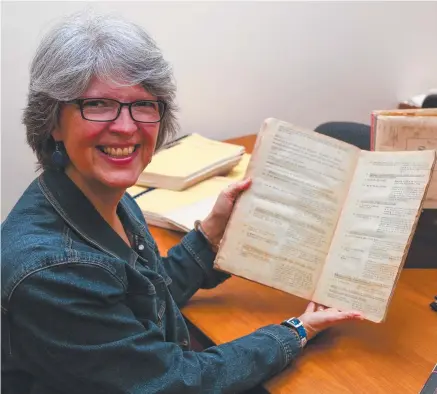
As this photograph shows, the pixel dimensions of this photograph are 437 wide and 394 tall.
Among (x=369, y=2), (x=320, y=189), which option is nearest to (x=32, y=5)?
(x=320, y=189)

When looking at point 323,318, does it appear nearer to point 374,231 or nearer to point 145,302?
point 374,231

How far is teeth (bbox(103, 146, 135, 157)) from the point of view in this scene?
0.83 metres

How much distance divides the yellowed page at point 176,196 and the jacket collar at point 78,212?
1.60 feet

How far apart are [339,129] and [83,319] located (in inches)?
50.3

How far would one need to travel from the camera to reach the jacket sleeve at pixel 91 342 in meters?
0.69

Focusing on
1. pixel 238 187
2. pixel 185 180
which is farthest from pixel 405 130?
pixel 185 180

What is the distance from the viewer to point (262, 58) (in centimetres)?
198

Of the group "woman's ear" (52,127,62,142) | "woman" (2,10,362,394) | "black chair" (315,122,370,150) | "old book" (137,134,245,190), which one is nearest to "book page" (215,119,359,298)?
"woman" (2,10,362,394)

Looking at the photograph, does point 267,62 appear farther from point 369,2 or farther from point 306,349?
point 306,349

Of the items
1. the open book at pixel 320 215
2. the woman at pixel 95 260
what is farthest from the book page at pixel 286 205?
the woman at pixel 95 260

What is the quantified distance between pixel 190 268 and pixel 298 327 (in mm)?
279

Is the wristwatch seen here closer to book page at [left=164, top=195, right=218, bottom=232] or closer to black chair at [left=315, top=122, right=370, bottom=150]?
book page at [left=164, top=195, right=218, bottom=232]

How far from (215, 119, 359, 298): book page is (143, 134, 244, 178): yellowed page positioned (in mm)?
492

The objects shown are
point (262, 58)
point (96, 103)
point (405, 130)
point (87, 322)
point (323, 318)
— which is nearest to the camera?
point (87, 322)
